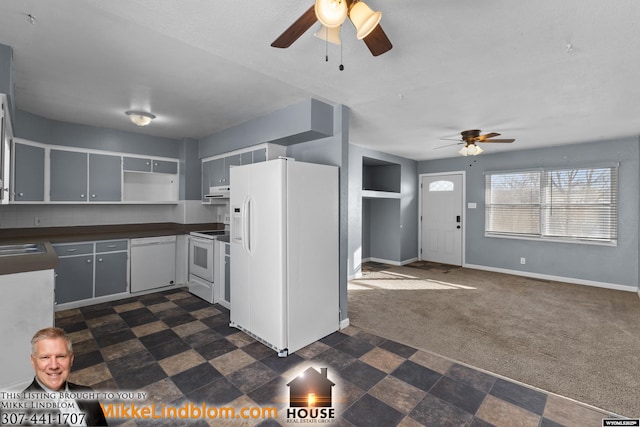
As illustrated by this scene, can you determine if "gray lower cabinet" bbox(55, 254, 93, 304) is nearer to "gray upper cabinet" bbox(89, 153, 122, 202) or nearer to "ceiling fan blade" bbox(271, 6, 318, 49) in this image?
"gray upper cabinet" bbox(89, 153, 122, 202)

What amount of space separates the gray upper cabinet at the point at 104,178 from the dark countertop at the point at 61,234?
508 mm

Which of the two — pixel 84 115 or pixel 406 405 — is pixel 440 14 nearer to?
pixel 406 405

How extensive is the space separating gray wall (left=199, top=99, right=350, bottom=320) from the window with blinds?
4.41 meters

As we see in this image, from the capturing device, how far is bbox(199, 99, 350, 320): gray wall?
3283 mm

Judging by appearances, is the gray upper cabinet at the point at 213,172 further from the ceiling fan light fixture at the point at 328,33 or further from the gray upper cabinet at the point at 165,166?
the ceiling fan light fixture at the point at 328,33

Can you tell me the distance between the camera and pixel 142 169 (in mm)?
4809

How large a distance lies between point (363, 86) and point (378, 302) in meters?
2.89

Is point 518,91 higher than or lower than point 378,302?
higher

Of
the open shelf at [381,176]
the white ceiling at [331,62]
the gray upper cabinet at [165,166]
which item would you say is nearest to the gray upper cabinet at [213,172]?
the gray upper cabinet at [165,166]

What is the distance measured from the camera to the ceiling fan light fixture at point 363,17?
4.66 ft

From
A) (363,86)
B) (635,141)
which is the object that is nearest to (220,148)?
(363,86)

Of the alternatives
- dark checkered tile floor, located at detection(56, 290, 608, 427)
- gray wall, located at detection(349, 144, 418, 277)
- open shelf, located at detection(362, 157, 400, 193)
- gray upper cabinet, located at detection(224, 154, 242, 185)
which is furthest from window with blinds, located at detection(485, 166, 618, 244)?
gray upper cabinet, located at detection(224, 154, 242, 185)

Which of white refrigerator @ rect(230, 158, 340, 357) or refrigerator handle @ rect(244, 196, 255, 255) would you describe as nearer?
white refrigerator @ rect(230, 158, 340, 357)

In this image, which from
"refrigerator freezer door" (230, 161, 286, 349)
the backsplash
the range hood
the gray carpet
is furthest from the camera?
the range hood
